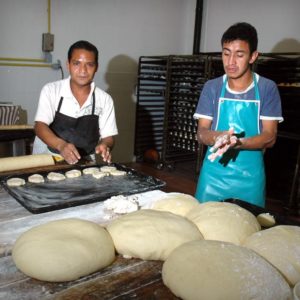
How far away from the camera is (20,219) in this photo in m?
1.34

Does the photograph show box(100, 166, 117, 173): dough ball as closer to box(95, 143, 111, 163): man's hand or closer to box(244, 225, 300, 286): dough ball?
box(95, 143, 111, 163): man's hand

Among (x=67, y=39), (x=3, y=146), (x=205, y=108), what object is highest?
(x=67, y=39)

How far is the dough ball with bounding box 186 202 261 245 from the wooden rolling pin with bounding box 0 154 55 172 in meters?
1.10

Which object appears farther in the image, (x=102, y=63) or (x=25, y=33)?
(x=102, y=63)

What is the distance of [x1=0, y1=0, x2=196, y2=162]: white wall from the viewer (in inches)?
153

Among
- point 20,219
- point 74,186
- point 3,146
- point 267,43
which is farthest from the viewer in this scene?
point 267,43

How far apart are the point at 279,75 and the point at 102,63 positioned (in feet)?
7.65

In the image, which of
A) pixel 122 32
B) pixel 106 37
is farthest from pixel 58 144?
pixel 122 32

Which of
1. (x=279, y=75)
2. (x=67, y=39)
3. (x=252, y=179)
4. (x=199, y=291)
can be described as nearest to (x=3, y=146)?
(x=67, y=39)

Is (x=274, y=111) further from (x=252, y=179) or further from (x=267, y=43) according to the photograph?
(x=267, y=43)

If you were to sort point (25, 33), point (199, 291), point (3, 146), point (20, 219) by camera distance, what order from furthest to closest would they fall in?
1. point (25, 33)
2. point (3, 146)
3. point (20, 219)
4. point (199, 291)

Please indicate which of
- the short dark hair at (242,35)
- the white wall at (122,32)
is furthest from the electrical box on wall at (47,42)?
the short dark hair at (242,35)

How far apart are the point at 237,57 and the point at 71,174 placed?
1.12 m

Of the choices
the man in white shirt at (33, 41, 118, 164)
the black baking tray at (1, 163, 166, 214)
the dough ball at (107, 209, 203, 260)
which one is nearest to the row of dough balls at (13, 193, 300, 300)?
the dough ball at (107, 209, 203, 260)
